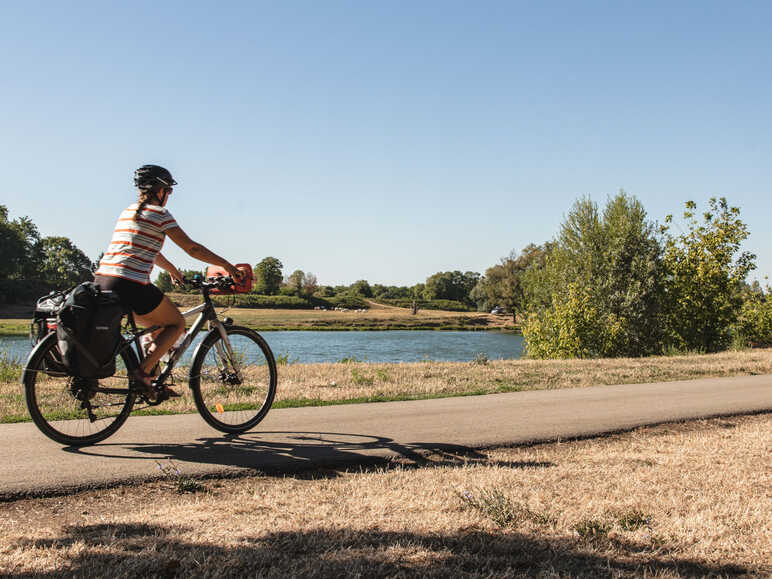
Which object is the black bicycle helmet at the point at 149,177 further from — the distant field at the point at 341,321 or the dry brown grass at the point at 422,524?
the distant field at the point at 341,321

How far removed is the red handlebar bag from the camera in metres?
5.45

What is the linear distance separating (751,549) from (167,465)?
377 cm

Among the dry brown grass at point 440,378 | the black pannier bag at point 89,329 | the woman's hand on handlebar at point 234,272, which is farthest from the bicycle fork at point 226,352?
the black pannier bag at point 89,329

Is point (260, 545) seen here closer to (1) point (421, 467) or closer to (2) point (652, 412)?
(1) point (421, 467)

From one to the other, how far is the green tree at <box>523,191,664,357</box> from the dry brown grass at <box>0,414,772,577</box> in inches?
723

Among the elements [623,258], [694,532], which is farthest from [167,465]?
[623,258]

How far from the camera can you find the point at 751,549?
10.5 ft

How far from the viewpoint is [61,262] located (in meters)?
79.1

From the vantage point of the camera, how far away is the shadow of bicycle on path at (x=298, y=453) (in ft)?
15.2

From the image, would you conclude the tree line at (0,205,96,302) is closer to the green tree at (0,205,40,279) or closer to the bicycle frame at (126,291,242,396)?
the green tree at (0,205,40,279)

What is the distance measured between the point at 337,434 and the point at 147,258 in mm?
2355

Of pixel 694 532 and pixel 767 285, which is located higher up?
pixel 767 285

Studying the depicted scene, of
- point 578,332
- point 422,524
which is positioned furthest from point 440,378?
point 578,332

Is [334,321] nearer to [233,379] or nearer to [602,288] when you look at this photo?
[602,288]
